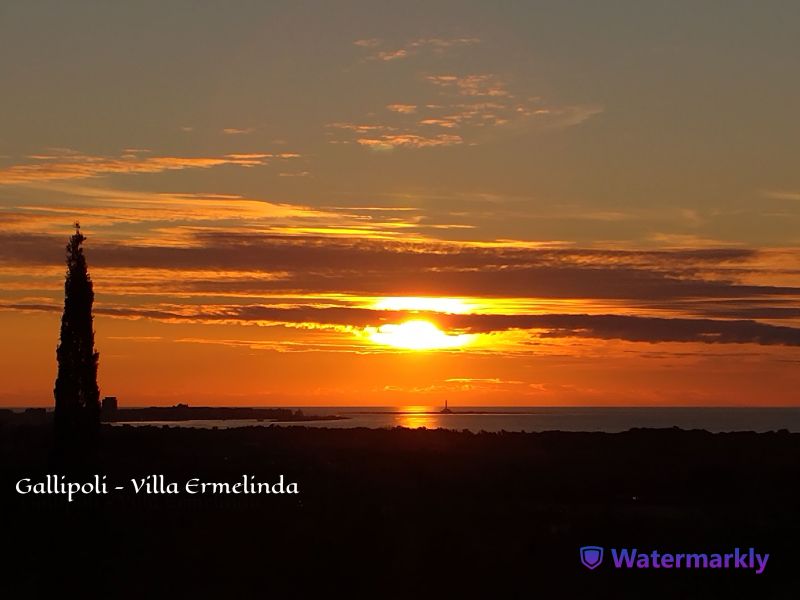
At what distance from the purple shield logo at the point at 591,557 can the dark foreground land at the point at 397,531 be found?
0.31 m

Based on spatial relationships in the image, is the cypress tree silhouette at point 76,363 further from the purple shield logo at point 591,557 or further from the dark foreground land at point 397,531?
the purple shield logo at point 591,557

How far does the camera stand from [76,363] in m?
35.2

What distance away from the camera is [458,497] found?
3816 cm

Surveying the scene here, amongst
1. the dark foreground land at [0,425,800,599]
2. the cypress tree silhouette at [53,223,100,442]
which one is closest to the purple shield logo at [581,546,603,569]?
the dark foreground land at [0,425,800,599]

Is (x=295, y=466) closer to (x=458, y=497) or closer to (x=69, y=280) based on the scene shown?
(x=458, y=497)

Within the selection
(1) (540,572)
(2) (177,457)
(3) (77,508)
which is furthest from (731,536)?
(2) (177,457)

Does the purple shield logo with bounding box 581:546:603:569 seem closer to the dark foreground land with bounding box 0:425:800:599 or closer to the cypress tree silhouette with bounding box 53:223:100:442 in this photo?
the dark foreground land with bounding box 0:425:800:599

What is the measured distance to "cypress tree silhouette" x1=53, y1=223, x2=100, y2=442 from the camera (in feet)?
115

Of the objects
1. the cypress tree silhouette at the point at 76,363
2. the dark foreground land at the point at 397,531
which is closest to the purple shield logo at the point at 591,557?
the dark foreground land at the point at 397,531

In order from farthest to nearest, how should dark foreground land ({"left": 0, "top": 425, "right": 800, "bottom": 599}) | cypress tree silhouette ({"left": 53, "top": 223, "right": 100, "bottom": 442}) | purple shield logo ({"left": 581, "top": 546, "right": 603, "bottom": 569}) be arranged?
cypress tree silhouette ({"left": 53, "top": 223, "right": 100, "bottom": 442})
purple shield logo ({"left": 581, "top": 546, "right": 603, "bottom": 569})
dark foreground land ({"left": 0, "top": 425, "right": 800, "bottom": 599})

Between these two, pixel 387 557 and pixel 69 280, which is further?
pixel 69 280

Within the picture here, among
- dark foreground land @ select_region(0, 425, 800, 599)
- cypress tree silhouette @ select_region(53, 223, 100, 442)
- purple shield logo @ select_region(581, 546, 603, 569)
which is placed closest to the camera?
dark foreground land @ select_region(0, 425, 800, 599)

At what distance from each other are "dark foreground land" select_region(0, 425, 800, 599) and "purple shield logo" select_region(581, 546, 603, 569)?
1.03 feet

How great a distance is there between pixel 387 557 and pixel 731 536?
8.83m
